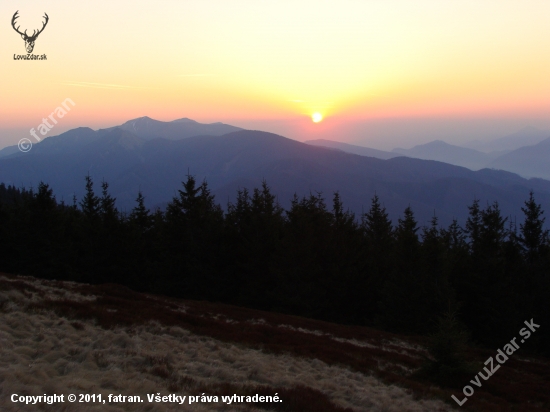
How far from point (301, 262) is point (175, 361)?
86.5 ft

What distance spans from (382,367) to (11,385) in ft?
52.0

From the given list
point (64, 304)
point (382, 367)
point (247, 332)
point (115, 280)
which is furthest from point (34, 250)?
point (382, 367)

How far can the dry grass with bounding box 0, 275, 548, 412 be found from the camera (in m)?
9.71

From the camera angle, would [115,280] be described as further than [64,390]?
Yes

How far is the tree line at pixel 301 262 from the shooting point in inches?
1399

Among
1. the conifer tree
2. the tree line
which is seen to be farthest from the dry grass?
the conifer tree

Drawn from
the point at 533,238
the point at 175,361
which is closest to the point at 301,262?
the point at 533,238

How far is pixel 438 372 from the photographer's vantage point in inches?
692

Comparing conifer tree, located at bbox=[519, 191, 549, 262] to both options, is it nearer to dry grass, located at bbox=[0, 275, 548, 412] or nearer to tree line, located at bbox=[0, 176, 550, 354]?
tree line, located at bbox=[0, 176, 550, 354]

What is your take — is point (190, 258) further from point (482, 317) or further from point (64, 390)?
point (64, 390)

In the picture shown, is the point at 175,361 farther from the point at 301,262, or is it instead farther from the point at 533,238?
the point at 533,238

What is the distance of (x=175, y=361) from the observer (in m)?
13.2

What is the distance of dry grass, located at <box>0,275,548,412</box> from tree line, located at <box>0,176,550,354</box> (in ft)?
46.4

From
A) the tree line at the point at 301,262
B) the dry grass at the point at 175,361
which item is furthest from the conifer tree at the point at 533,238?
the dry grass at the point at 175,361
